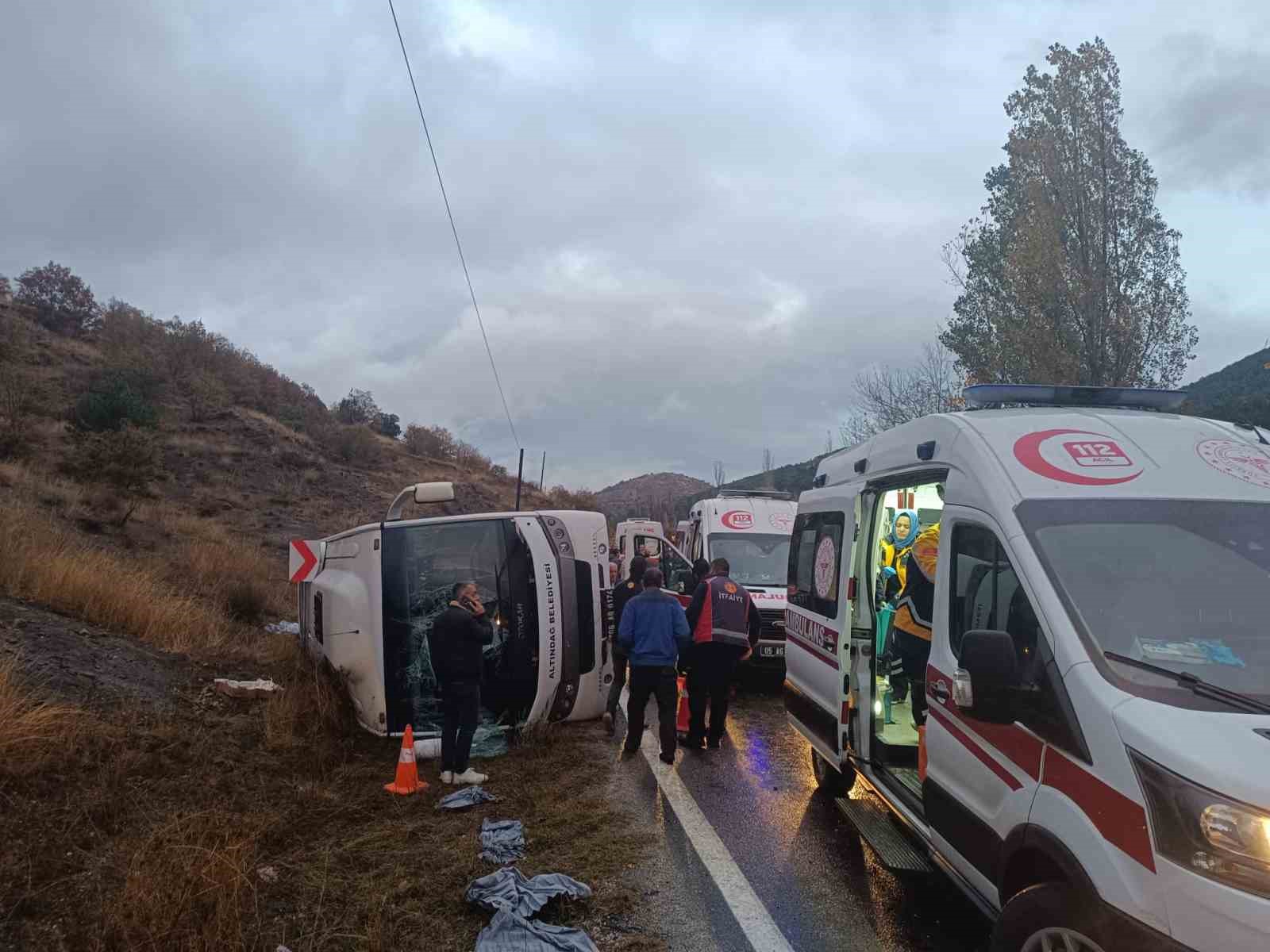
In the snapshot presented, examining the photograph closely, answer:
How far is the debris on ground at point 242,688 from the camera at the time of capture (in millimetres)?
8562

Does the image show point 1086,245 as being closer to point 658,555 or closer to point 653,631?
point 658,555

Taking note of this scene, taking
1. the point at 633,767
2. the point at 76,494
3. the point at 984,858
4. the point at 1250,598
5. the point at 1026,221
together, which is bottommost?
the point at 633,767

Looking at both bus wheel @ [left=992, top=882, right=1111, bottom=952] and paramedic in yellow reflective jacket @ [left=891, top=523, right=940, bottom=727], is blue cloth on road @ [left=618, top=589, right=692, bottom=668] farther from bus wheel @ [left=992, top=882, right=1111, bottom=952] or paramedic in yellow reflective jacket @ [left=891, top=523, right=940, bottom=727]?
bus wheel @ [left=992, top=882, right=1111, bottom=952]

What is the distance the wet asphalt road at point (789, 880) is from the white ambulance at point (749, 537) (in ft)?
16.4

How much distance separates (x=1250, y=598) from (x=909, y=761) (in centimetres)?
281

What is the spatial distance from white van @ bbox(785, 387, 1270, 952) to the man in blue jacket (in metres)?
2.79

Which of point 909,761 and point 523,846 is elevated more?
point 909,761

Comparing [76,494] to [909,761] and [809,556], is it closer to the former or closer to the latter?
[809,556]

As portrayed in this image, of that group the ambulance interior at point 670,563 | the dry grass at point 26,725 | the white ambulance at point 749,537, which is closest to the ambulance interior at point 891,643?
the ambulance interior at point 670,563

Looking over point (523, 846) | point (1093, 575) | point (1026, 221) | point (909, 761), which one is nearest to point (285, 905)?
point (523, 846)

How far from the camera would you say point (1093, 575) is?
347 centimetres

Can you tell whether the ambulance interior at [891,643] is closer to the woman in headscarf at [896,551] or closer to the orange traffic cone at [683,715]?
the woman in headscarf at [896,551]

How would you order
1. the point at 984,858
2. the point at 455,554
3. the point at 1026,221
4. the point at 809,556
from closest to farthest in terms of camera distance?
the point at 984,858 → the point at 809,556 → the point at 455,554 → the point at 1026,221

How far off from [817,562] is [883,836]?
6.82 feet
